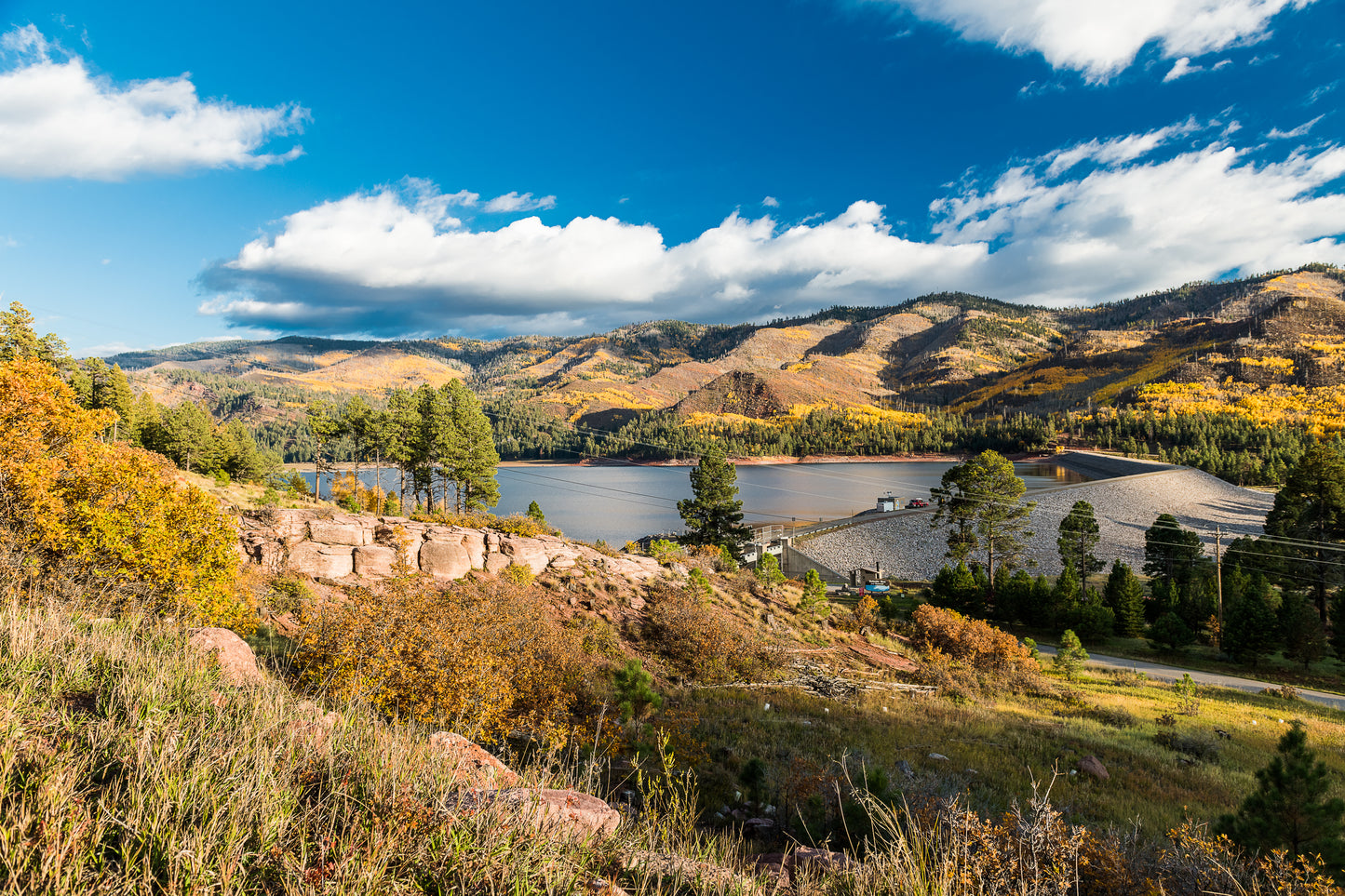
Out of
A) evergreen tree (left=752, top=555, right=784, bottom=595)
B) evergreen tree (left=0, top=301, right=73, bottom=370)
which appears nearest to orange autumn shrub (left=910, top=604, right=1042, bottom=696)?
evergreen tree (left=752, top=555, right=784, bottom=595)

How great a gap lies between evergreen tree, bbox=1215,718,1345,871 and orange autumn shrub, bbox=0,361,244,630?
15243 mm

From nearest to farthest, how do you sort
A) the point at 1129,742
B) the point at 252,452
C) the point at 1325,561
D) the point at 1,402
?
the point at 1,402 → the point at 1129,742 → the point at 1325,561 → the point at 252,452

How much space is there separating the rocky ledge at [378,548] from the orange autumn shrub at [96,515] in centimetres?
590

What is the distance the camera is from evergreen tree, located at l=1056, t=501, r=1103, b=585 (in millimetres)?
35641

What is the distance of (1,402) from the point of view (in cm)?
978

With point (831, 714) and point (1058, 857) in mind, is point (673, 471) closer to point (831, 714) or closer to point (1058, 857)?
point (831, 714)

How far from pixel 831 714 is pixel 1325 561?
103ft

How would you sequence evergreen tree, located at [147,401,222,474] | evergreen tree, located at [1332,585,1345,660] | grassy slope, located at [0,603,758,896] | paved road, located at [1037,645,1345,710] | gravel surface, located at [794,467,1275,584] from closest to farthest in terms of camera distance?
1. grassy slope, located at [0,603,758,896]
2. paved road, located at [1037,645,1345,710]
3. evergreen tree, located at [1332,585,1345,660]
4. evergreen tree, located at [147,401,222,474]
5. gravel surface, located at [794,467,1275,584]

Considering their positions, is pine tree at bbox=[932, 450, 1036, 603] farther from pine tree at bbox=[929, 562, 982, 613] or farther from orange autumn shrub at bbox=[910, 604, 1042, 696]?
orange autumn shrub at bbox=[910, 604, 1042, 696]

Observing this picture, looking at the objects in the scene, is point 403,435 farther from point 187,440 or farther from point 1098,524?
point 1098,524

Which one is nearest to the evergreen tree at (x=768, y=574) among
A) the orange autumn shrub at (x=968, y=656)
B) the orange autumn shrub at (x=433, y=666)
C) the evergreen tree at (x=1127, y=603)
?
the orange autumn shrub at (x=968, y=656)

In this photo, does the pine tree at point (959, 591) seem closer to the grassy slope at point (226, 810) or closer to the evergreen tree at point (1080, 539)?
the evergreen tree at point (1080, 539)

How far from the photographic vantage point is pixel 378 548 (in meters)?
19.7

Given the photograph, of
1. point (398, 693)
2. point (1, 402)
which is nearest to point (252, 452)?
point (1, 402)
